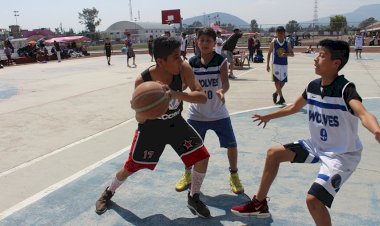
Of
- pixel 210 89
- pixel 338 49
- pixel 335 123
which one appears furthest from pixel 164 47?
pixel 335 123

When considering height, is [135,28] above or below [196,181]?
above

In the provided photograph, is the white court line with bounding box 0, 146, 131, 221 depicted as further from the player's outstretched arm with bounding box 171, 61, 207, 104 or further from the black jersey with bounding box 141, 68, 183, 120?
the player's outstretched arm with bounding box 171, 61, 207, 104

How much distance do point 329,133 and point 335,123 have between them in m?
0.11

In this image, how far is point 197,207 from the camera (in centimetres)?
401

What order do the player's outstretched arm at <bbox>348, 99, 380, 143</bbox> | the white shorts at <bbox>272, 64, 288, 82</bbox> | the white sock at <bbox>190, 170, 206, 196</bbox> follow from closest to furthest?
the player's outstretched arm at <bbox>348, 99, 380, 143</bbox> < the white sock at <bbox>190, 170, 206, 196</bbox> < the white shorts at <bbox>272, 64, 288, 82</bbox>

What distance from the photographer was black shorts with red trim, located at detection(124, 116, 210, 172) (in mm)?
3977

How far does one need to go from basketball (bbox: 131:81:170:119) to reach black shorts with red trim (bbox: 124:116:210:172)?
522 mm

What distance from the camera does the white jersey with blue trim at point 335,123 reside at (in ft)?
10.6

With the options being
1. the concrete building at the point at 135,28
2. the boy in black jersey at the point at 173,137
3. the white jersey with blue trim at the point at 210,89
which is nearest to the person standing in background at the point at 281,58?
the white jersey with blue trim at the point at 210,89

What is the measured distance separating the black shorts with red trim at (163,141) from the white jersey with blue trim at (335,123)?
4.07ft

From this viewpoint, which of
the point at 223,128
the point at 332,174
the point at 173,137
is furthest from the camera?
the point at 223,128

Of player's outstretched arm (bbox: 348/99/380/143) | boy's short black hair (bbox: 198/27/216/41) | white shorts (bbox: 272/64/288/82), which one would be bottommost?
white shorts (bbox: 272/64/288/82)

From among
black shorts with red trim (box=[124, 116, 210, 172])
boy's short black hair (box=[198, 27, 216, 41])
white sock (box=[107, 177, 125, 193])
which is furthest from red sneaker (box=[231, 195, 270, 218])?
boy's short black hair (box=[198, 27, 216, 41])

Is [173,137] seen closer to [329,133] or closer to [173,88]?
[173,88]
